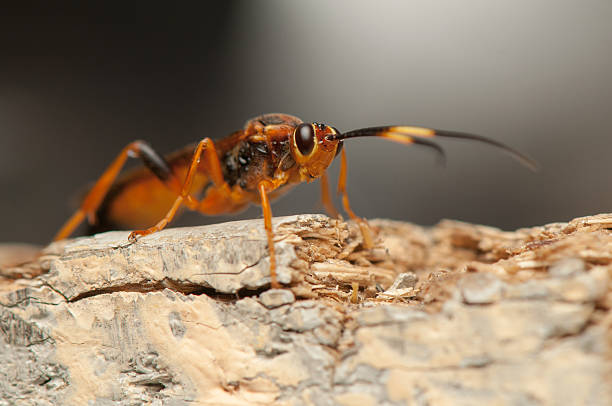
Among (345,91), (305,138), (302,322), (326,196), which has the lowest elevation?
(302,322)

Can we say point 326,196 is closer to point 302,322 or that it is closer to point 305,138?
point 305,138

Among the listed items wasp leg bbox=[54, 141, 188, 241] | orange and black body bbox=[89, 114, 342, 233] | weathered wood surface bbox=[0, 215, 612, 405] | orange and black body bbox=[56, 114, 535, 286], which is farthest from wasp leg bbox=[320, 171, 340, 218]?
wasp leg bbox=[54, 141, 188, 241]

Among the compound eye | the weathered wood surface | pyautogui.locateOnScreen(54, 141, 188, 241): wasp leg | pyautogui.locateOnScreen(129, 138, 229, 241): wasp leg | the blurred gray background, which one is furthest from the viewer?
the blurred gray background

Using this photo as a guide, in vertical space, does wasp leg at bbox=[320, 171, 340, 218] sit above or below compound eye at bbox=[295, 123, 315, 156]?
below

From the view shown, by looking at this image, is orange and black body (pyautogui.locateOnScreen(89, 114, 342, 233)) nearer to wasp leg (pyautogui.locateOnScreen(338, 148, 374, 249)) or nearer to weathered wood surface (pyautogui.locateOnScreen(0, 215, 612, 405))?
wasp leg (pyautogui.locateOnScreen(338, 148, 374, 249))

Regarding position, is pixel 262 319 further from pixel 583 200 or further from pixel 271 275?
pixel 583 200

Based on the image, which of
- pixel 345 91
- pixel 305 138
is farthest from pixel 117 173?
pixel 345 91

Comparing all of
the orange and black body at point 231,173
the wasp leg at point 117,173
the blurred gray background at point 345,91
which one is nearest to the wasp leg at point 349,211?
the orange and black body at point 231,173

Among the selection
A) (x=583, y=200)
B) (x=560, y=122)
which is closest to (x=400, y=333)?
(x=583, y=200)

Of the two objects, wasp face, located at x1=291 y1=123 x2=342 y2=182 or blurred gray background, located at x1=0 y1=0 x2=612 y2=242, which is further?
blurred gray background, located at x1=0 y1=0 x2=612 y2=242
